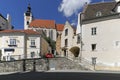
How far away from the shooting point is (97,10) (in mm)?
60594

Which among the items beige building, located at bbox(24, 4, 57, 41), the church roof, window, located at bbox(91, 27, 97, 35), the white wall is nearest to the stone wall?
the white wall

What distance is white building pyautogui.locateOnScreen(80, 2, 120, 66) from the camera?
5403cm

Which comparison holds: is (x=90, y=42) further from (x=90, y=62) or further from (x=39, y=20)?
(x=39, y=20)

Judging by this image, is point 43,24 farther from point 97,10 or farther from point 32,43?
point 97,10

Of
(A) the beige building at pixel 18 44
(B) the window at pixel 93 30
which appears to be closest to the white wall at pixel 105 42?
(B) the window at pixel 93 30

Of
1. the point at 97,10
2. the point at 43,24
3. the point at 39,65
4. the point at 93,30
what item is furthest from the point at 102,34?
the point at 43,24

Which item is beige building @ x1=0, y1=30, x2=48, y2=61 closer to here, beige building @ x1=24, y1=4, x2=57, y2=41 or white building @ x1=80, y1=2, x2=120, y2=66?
white building @ x1=80, y1=2, x2=120, y2=66

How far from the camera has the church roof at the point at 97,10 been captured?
58.3 m

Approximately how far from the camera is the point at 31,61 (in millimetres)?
53656

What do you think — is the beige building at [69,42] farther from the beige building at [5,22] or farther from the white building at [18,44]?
the beige building at [5,22]

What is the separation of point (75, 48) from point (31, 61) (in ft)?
37.6

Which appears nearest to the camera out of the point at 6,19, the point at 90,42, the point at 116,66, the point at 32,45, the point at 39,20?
the point at 116,66

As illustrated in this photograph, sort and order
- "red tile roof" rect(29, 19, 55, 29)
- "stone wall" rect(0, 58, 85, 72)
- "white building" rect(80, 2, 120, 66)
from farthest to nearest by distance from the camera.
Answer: "red tile roof" rect(29, 19, 55, 29) < "white building" rect(80, 2, 120, 66) < "stone wall" rect(0, 58, 85, 72)

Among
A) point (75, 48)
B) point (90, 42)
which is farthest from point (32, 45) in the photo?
point (90, 42)
